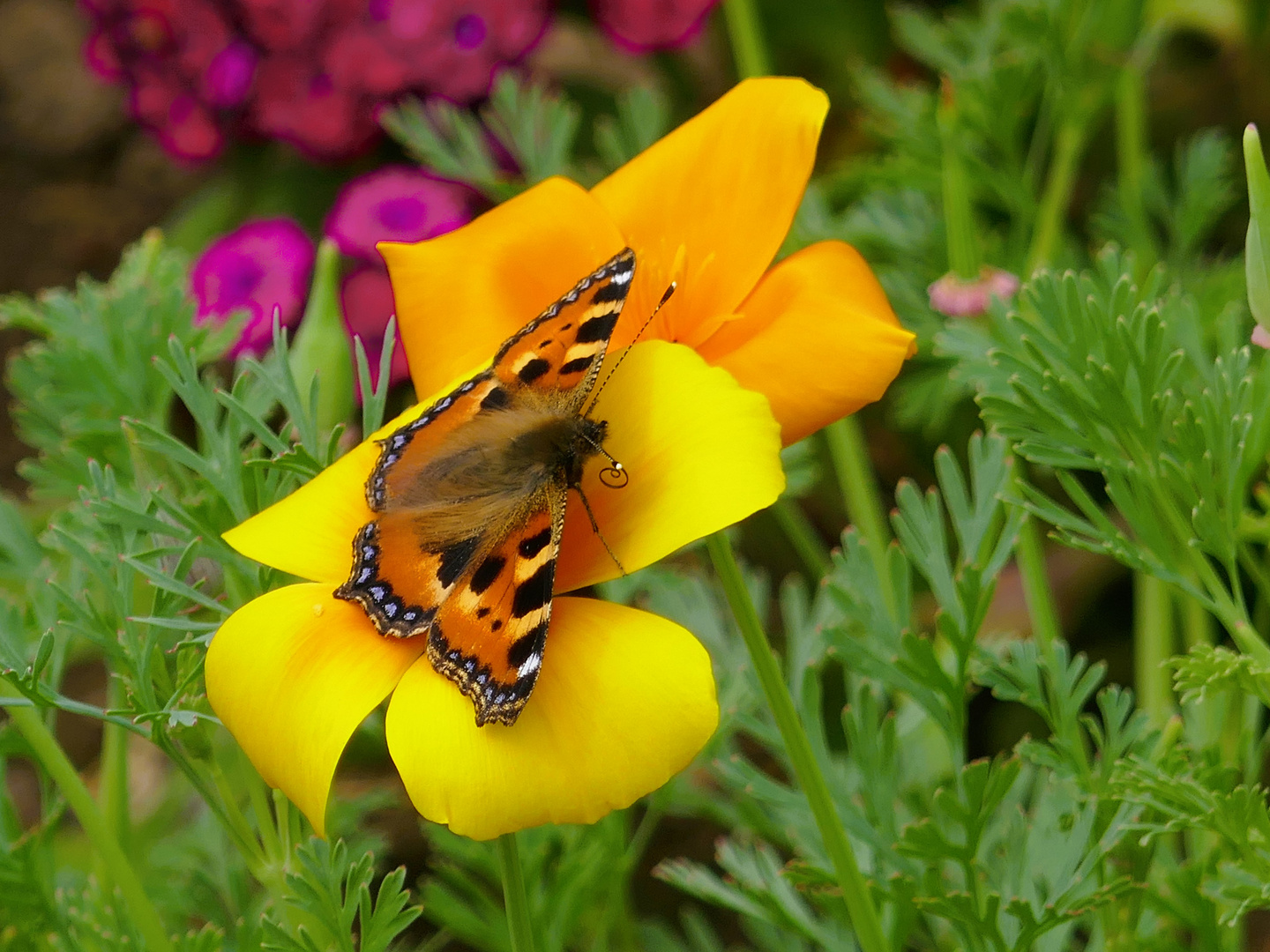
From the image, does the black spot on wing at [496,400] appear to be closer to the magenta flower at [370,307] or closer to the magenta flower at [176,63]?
the magenta flower at [370,307]

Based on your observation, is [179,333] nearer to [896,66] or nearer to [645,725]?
[645,725]

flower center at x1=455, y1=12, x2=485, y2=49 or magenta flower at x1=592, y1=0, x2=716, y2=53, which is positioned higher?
flower center at x1=455, y1=12, x2=485, y2=49

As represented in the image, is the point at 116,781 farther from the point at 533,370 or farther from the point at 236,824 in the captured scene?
the point at 533,370

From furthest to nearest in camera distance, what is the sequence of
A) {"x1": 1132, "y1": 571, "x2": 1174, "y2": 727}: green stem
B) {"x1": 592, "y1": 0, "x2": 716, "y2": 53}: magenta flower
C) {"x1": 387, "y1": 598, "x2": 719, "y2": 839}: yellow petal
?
1. {"x1": 592, "y1": 0, "x2": 716, "y2": 53}: magenta flower
2. {"x1": 1132, "y1": 571, "x2": 1174, "y2": 727}: green stem
3. {"x1": 387, "y1": 598, "x2": 719, "y2": 839}: yellow petal

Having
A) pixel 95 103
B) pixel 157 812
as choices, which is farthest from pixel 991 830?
pixel 95 103

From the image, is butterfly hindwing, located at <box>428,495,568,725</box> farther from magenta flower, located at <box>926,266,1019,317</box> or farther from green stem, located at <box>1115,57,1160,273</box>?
green stem, located at <box>1115,57,1160,273</box>

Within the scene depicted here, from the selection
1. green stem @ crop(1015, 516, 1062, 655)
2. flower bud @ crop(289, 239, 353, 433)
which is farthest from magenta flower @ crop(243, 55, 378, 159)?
green stem @ crop(1015, 516, 1062, 655)
